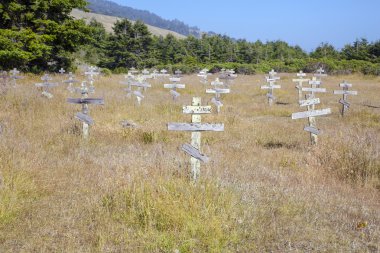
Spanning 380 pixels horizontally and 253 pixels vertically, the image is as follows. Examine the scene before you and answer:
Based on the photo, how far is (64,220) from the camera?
470cm

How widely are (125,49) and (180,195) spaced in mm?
46799

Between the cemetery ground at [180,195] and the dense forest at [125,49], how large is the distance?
15.2 meters

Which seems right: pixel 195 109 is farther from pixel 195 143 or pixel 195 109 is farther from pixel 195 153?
pixel 195 153

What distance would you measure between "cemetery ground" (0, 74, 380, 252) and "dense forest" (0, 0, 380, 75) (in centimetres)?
1516

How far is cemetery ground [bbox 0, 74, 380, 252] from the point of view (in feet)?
14.0

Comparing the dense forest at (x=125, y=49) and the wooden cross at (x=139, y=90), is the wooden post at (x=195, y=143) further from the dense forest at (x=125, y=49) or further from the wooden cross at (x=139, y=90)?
the dense forest at (x=125, y=49)

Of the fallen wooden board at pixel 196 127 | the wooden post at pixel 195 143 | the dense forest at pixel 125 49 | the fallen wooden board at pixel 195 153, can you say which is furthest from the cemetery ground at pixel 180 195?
the dense forest at pixel 125 49

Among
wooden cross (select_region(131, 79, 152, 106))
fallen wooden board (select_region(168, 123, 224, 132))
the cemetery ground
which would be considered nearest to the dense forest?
wooden cross (select_region(131, 79, 152, 106))

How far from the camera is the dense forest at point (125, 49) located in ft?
76.0

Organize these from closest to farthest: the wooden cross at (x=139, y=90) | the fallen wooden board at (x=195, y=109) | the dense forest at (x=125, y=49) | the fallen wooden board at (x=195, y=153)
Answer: the fallen wooden board at (x=195, y=153), the fallen wooden board at (x=195, y=109), the wooden cross at (x=139, y=90), the dense forest at (x=125, y=49)

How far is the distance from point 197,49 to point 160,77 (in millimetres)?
29548

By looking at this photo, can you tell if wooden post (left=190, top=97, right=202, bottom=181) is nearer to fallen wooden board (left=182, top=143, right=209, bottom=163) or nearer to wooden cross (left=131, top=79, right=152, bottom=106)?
fallen wooden board (left=182, top=143, right=209, bottom=163)

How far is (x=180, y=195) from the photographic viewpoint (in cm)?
477

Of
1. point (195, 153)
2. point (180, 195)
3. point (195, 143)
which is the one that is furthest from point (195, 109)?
point (180, 195)
